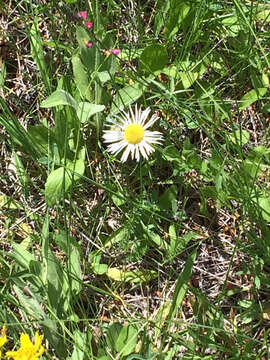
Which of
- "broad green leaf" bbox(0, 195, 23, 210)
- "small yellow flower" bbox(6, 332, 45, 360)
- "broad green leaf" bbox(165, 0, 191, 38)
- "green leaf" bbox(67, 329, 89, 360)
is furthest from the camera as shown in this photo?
"broad green leaf" bbox(0, 195, 23, 210)

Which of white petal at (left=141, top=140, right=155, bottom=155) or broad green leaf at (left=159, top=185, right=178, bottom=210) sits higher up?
white petal at (left=141, top=140, right=155, bottom=155)

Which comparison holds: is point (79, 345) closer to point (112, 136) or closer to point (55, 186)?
point (55, 186)

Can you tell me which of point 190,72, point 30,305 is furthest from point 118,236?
point 190,72

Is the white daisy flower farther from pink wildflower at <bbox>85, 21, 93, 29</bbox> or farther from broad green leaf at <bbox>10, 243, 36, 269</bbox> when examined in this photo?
broad green leaf at <bbox>10, 243, 36, 269</bbox>

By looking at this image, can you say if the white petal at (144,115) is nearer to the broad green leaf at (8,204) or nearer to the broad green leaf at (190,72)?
the broad green leaf at (190,72)

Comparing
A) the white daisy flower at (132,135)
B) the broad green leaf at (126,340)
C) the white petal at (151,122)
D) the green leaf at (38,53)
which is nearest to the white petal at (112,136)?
the white daisy flower at (132,135)

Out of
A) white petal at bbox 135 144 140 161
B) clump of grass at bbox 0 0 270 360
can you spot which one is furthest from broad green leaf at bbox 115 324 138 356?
white petal at bbox 135 144 140 161
